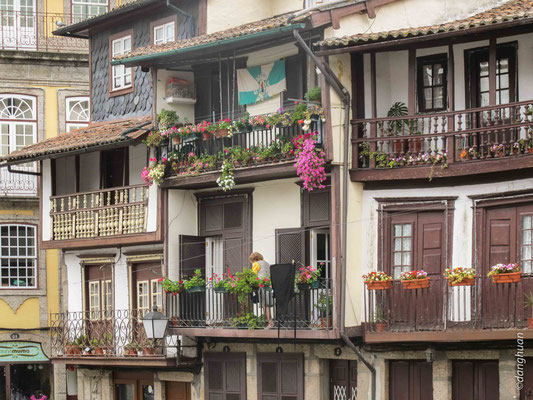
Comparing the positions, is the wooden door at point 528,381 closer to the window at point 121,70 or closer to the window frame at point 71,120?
the window at point 121,70

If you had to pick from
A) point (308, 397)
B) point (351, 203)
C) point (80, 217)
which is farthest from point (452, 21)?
Result: point (80, 217)

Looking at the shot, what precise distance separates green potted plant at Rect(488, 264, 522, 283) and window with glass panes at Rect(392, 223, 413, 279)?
2396mm

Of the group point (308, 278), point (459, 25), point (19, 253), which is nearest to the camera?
point (459, 25)

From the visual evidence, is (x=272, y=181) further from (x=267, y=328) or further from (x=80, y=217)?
(x=80, y=217)

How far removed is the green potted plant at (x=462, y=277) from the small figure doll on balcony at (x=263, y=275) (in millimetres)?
4536

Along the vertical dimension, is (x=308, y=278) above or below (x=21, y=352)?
above

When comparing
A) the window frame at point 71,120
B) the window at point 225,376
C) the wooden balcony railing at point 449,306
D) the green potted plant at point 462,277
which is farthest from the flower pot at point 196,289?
the window frame at point 71,120

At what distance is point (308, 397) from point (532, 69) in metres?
8.20

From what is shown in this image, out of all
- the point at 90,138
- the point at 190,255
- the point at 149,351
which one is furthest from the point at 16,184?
the point at 190,255

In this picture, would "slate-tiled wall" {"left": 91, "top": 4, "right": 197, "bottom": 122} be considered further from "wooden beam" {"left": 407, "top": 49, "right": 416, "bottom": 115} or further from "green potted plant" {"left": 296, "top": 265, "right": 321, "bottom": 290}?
"wooden beam" {"left": 407, "top": 49, "right": 416, "bottom": 115}

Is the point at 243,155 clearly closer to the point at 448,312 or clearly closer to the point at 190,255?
the point at 190,255

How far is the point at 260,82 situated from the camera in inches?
1253

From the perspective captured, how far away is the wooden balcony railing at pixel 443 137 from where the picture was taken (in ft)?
88.2

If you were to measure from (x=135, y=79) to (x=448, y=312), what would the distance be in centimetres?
1159
